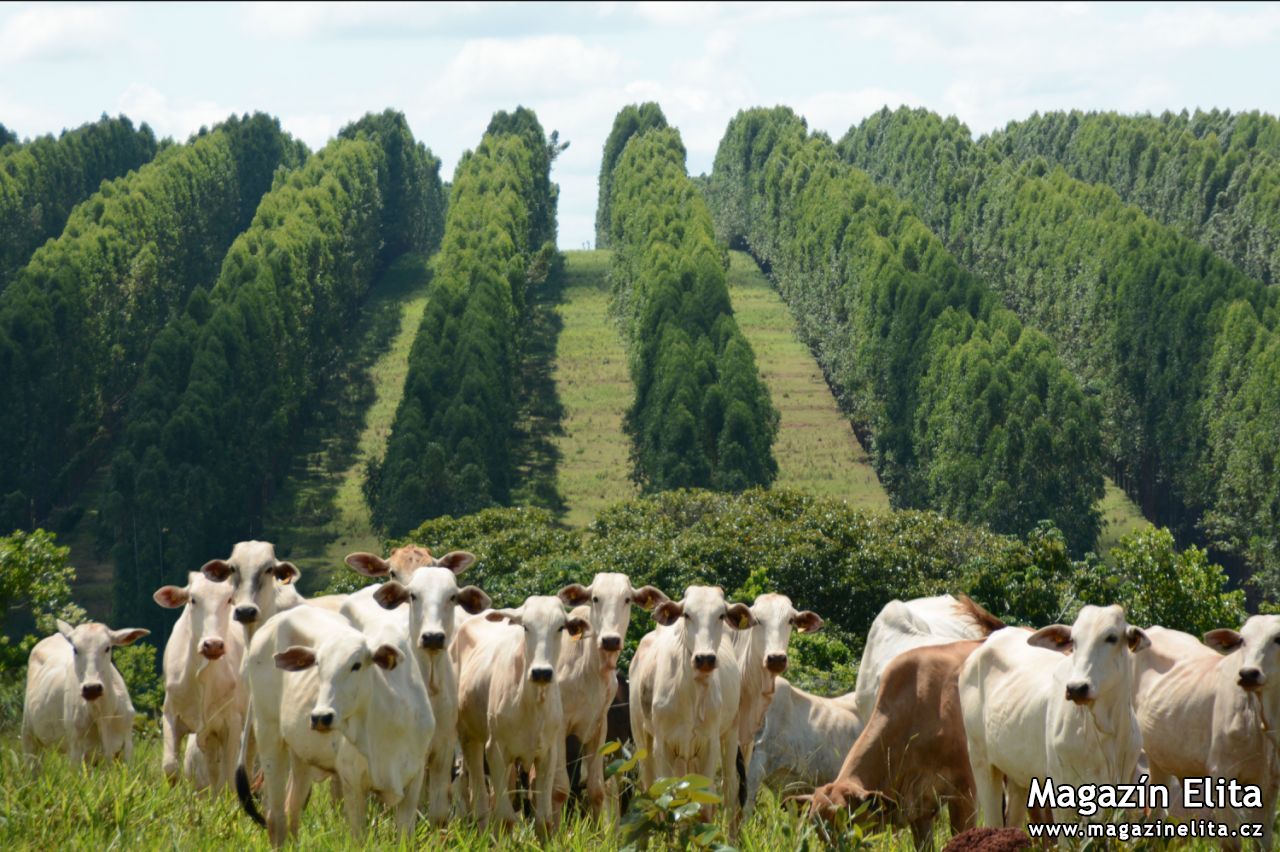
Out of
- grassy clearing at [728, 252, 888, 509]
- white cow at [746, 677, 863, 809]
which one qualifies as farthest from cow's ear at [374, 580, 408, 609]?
grassy clearing at [728, 252, 888, 509]

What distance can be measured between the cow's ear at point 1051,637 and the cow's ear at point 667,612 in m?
3.21

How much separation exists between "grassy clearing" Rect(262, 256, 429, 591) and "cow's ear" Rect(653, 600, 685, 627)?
48198 mm

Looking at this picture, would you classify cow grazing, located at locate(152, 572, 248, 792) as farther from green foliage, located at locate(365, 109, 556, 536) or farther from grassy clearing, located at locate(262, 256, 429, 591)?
green foliage, located at locate(365, 109, 556, 536)

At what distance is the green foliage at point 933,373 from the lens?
213 ft

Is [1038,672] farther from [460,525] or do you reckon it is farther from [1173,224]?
[1173,224]

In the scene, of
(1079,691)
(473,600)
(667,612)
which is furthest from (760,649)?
(1079,691)

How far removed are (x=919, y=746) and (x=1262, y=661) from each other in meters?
2.81

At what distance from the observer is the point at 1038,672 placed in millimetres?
12797

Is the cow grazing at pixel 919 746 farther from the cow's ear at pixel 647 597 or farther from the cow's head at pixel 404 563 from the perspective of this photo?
the cow's head at pixel 404 563

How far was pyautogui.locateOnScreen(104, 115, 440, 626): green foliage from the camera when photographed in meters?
63.0

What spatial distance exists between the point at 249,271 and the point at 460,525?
37905mm

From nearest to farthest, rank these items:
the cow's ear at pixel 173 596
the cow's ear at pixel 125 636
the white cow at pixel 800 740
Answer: the cow's ear at pixel 173 596 → the white cow at pixel 800 740 → the cow's ear at pixel 125 636

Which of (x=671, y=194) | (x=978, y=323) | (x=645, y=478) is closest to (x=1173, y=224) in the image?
(x=671, y=194)

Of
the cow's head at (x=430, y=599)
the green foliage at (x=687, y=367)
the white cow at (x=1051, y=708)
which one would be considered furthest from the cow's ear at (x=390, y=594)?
the green foliage at (x=687, y=367)
